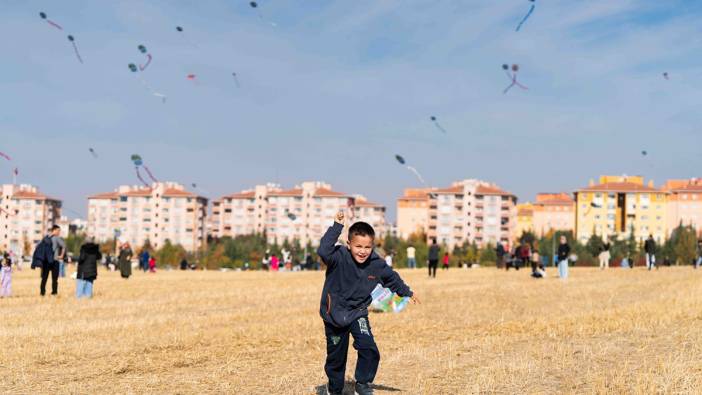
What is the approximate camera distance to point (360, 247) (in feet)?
27.1

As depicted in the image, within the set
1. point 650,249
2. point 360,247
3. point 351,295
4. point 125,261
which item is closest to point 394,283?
point 351,295

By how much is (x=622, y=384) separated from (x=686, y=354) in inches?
110

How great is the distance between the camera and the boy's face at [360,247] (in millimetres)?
8258

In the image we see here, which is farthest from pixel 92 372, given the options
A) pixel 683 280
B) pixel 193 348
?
pixel 683 280

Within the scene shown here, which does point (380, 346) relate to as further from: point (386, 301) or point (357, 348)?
point (386, 301)

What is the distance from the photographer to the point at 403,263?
135500mm

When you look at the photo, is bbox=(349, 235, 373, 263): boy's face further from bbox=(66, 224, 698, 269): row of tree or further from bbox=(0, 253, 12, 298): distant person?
bbox=(66, 224, 698, 269): row of tree

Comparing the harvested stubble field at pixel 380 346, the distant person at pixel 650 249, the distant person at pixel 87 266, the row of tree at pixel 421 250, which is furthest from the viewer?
the row of tree at pixel 421 250

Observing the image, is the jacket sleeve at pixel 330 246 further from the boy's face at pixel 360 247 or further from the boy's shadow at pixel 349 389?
the boy's shadow at pixel 349 389

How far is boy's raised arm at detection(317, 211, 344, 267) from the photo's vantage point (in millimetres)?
8219

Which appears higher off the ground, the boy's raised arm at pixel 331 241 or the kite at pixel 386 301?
the boy's raised arm at pixel 331 241

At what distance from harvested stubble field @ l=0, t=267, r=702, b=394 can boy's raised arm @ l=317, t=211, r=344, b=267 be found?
1692 millimetres

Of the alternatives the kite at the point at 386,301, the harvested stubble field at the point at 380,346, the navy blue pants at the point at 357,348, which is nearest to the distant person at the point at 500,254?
the harvested stubble field at the point at 380,346

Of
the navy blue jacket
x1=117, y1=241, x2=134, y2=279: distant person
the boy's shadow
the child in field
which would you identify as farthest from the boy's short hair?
x1=117, y1=241, x2=134, y2=279: distant person
